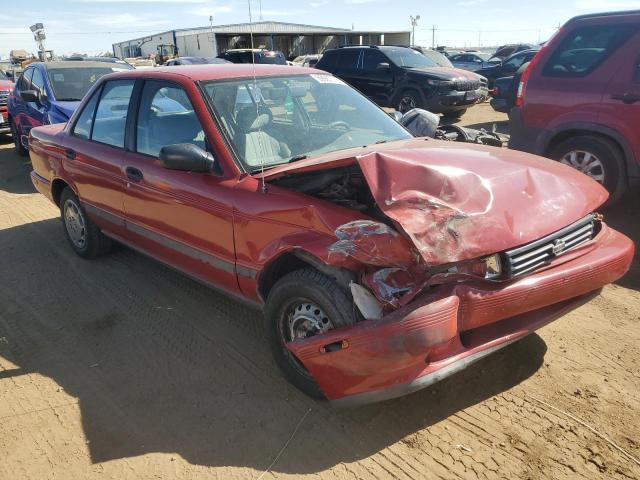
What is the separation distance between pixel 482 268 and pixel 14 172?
9349mm

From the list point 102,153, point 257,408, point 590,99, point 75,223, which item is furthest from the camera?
point 590,99

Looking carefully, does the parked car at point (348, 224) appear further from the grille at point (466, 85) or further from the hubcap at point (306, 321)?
the grille at point (466, 85)

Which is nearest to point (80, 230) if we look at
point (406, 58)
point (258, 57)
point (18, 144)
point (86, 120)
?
point (86, 120)

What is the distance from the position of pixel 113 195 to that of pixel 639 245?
479cm

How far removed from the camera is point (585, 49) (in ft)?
18.0

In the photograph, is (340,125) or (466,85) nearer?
(340,125)

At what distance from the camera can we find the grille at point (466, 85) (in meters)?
12.4

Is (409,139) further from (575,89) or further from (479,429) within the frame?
(575,89)

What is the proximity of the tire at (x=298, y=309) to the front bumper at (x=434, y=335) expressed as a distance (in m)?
0.17

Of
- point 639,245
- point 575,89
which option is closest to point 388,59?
point 575,89

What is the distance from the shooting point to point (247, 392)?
10.1ft

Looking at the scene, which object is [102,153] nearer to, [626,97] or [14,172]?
[626,97]

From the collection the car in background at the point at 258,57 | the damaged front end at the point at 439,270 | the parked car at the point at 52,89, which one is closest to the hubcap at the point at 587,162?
the damaged front end at the point at 439,270

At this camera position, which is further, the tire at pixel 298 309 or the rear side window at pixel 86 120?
the rear side window at pixel 86 120
